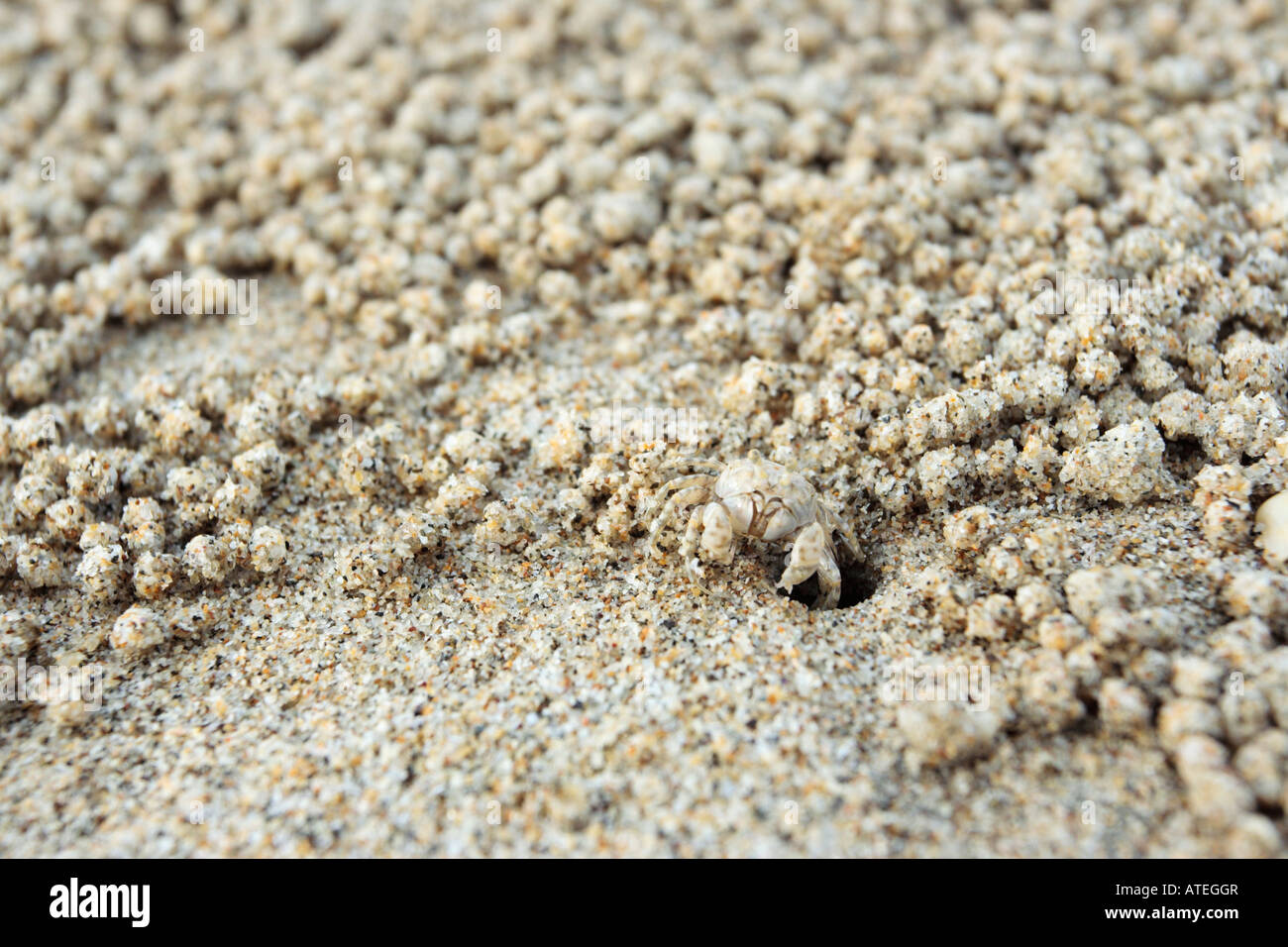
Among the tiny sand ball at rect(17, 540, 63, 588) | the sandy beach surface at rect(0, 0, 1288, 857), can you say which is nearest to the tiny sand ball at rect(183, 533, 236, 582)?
the sandy beach surface at rect(0, 0, 1288, 857)

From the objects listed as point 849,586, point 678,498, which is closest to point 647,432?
point 678,498

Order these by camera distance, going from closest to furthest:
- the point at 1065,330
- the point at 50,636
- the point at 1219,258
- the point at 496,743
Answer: the point at 496,743, the point at 50,636, the point at 1065,330, the point at 1219,258

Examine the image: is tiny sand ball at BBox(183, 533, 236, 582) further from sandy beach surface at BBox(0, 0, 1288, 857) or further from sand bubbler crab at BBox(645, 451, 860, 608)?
sand bubbler crab at BBox(645, 451, 860, 608)

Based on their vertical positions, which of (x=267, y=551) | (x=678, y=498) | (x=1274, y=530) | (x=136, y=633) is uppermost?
(x=1274, y=530)

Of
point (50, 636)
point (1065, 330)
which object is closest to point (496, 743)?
point (50, 636)

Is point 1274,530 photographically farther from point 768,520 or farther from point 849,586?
point 768,520

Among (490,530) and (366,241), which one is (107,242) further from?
(490,530)
